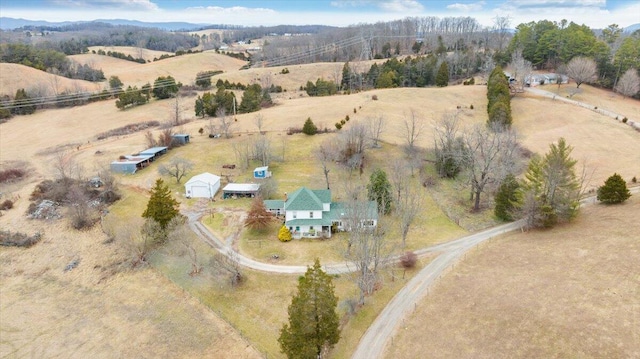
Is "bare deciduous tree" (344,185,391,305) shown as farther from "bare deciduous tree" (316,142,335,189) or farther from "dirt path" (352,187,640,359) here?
"bare deciduous tree" (316,142,335,189)

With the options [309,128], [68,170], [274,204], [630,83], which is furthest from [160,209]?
[630,83]

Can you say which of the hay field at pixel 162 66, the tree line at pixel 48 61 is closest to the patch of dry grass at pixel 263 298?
the hay field at pixel 162 66

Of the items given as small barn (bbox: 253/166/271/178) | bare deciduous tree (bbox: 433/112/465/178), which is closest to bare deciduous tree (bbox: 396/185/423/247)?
bare deciduous tree (bbox: 433/112/465/178)

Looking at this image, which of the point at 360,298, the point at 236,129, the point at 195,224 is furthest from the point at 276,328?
the point at 236,129

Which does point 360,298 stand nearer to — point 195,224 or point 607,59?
point 195,224

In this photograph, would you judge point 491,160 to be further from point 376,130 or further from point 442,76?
point 442,76

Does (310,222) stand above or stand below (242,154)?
below

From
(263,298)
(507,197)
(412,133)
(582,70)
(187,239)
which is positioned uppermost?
(582,70)
